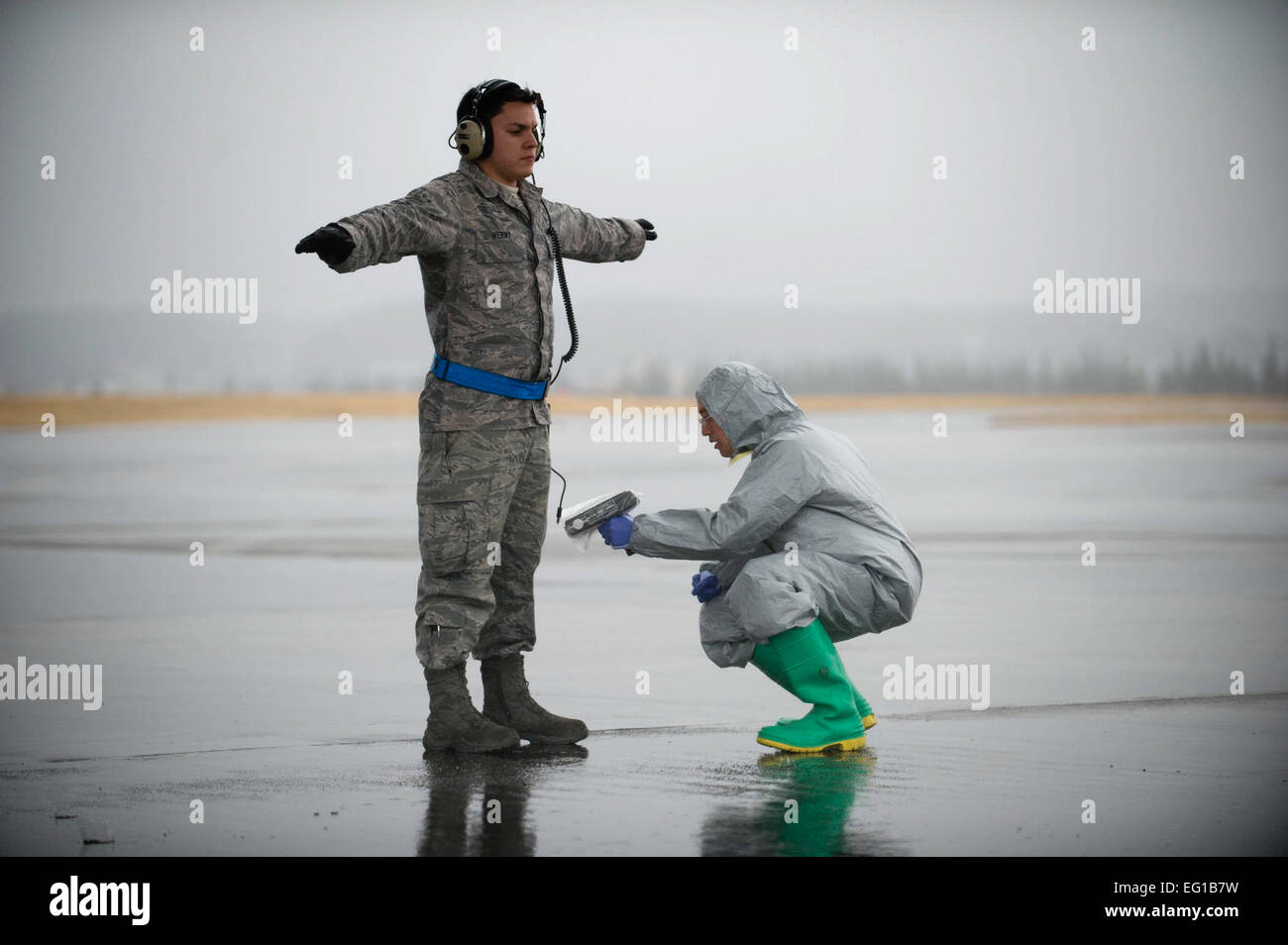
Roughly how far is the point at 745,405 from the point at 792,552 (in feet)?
1.49

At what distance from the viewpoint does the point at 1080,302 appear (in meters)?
33.9

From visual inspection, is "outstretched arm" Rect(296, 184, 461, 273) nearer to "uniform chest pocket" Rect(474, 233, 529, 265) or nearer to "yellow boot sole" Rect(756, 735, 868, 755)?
"uniform chest pocket" Rect(474, 233, 529, 265)

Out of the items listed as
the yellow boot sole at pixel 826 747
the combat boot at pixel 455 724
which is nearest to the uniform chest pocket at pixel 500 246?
the combat boot at pixel 455 724

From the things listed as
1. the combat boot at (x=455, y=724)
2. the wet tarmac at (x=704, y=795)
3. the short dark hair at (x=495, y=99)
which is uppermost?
the short dark hair at (x=495, y=99)

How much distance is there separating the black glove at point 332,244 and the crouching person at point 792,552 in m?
1.08

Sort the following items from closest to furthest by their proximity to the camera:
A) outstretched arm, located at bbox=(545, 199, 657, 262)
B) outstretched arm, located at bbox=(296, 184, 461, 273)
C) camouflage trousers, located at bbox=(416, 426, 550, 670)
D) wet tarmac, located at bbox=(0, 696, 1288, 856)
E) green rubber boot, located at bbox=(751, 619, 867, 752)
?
wet tarmac, located at bbox=(0, 696, 1288, 856), outstretched arm, located at bbox=(296, 184, 461, 273), green rubber boot, located at bbox=(751, 619, 867, 752), camouflage trousers, located at bbox=(416, 426, 550, 670), outstretched arm, located at bbox=(545, 199, 657, 262)

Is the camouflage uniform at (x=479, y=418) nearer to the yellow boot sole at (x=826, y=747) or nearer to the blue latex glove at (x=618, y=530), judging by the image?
the blue latex glove at (x=618, y=530)

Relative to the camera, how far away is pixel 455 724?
4.97 metres

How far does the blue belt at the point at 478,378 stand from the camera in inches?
197

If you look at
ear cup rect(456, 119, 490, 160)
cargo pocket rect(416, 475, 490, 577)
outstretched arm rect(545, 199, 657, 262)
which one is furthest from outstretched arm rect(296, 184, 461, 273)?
cargo pocket rect(416, 475, 490, 577)

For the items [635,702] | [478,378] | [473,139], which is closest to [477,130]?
[473,139]

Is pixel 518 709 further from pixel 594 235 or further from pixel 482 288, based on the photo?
pixel 594 235

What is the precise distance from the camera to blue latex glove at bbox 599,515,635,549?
4949 mm

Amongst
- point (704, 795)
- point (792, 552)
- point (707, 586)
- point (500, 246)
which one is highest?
point (500, 246)
